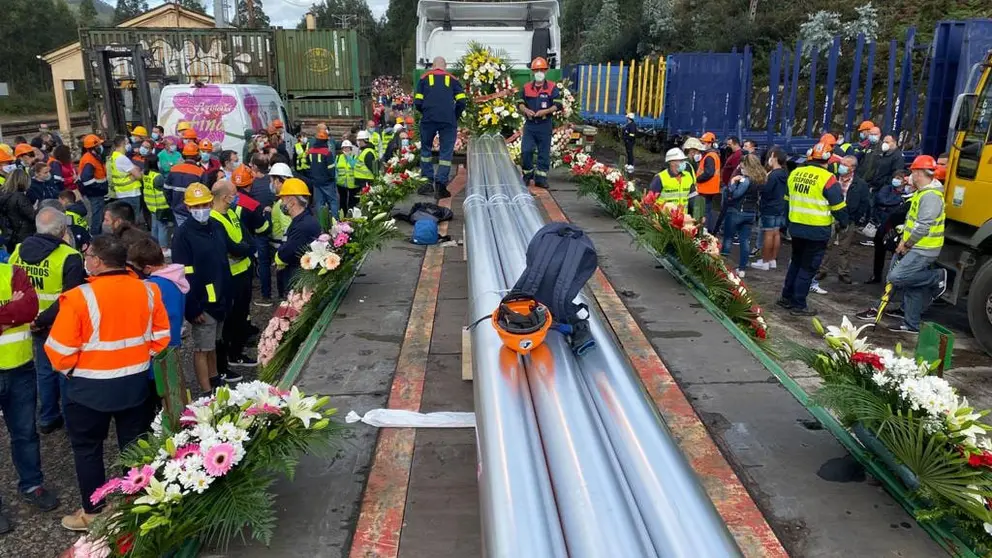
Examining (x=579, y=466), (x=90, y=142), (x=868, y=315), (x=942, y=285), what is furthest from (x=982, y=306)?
(x=90, y=142)

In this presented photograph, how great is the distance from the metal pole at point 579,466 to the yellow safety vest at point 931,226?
218 inches

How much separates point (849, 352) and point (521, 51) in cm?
1163

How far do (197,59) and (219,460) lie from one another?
21.3 m

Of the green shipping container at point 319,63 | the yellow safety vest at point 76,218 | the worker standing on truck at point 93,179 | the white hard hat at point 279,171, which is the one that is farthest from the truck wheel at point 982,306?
the green shipping container at point 319,63

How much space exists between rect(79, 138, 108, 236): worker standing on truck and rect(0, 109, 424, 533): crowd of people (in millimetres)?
32

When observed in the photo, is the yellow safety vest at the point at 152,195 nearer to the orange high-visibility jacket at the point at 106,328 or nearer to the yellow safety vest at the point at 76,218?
the yellow safety vest at the point at 76,218

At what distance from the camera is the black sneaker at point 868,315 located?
8.70 meters

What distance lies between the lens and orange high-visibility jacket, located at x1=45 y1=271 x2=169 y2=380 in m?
4.06

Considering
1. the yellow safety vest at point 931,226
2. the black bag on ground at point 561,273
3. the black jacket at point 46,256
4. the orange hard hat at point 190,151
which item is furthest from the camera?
the orange hard hat at point 190,151

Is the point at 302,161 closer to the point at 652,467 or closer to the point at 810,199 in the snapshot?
the point at 810,199

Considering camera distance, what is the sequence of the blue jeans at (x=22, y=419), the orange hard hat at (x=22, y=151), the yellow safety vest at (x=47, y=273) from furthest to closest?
the orange hard hat at (x=22, y=151)
the yellow safety vest at (x=47, y=273)
the blue jeans at (x=22, y=419)

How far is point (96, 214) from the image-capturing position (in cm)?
1166

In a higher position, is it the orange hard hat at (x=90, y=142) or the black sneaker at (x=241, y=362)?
the orange hard hat at (x=90, y=142)

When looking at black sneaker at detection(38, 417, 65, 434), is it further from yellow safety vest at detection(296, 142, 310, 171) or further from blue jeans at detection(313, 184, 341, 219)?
yellow safety vest at detection(296, 142, 310, 171)
